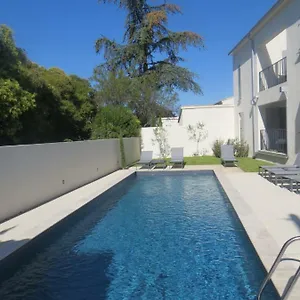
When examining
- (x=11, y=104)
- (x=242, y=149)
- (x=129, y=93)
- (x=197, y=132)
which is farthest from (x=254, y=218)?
(x=129, y=93)

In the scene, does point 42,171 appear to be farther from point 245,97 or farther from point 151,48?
point 151,48

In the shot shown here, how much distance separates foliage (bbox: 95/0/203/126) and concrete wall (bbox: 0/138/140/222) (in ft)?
45.1

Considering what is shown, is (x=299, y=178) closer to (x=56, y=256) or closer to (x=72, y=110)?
(x=56, y=256)

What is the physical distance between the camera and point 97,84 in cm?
2972

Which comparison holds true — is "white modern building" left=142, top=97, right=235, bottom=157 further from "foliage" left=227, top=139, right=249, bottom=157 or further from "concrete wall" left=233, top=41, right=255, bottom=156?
"foliage" left=227, top=139, right=249, bottom=157

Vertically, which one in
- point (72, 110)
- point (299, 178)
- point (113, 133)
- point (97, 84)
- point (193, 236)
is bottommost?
point (193, 236)

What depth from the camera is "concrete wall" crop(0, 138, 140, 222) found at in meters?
8.07

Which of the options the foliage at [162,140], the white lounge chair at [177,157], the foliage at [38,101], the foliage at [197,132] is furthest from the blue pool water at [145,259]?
the foliage at [162,140]

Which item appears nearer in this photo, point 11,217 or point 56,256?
point 56,256

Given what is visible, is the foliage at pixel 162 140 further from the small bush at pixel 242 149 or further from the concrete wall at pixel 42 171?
the concrete wall at pixel 42 171

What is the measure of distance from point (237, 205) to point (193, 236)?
2.00 m

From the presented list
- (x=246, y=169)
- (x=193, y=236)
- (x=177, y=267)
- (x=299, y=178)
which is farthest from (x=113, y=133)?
(x=177, y=267)

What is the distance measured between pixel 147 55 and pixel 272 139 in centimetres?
1386

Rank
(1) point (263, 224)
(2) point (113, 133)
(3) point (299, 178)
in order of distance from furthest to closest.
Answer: (2) point (113, 133)
(3) point (299, 178)
(1) point (263, 224)
